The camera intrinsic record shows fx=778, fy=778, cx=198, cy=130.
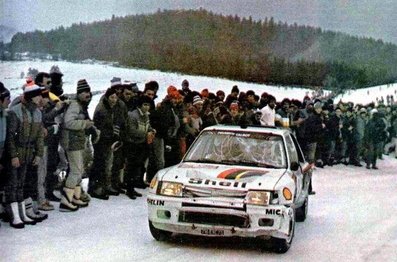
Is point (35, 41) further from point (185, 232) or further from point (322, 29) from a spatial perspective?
point (322, 29)

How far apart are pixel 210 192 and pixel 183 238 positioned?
678 millimetres

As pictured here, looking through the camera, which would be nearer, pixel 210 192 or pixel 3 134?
pixel 210 192

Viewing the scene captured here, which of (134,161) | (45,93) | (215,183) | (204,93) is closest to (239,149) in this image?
(215,183)

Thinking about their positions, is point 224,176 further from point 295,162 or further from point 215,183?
point 295,162

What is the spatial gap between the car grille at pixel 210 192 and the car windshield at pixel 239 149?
73 centimetres

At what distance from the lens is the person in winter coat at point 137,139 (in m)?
8.96

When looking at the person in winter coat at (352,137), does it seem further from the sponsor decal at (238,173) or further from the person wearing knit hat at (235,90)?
the sponsor decal at (238,173)

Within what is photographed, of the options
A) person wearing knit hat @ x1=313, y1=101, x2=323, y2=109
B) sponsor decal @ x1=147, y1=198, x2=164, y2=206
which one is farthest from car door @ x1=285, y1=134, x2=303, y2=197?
person wearing knit hat @ x1=313, y1=101, x2=323, y2=109

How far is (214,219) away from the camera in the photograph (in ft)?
20.4

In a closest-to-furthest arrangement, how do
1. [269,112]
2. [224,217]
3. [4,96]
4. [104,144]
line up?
1. [224,217]
2. [4,96]
3. [104,144]
4. [269,112]

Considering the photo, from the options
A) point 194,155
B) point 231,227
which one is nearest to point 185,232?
point 231,227

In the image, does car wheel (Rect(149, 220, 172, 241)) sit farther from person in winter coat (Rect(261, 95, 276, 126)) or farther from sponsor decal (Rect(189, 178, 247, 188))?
person in winter coat (Rect(261, 95, 276, 126))

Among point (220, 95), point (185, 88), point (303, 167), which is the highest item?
point (185, 88)

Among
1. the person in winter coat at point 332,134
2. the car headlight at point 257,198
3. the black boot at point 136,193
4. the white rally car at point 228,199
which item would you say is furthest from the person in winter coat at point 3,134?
the person in winter coat at point 332,134
